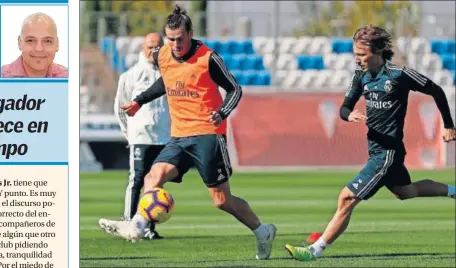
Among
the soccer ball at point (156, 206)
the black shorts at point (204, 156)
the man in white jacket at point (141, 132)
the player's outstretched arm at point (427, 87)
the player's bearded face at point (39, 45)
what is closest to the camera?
the player's bearded face at point (39, 45)

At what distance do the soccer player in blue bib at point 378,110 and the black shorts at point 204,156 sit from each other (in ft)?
3.17

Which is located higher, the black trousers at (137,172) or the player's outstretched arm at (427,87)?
the player's outstretched arm at (427,87)

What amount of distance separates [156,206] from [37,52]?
5.15 metres

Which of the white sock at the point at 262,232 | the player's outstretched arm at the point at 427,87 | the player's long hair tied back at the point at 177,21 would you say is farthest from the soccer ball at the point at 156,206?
the player's outstretched arm at the point at 427,87

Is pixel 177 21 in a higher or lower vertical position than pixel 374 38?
higher

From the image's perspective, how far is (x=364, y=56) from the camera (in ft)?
37.4

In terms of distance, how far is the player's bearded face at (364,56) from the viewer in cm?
1137

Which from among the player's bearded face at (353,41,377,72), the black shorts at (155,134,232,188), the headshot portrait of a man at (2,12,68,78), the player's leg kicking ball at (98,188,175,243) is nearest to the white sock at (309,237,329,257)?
the black shorts at (155,134,232,188)

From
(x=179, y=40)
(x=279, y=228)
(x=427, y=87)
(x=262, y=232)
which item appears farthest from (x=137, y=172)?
(x=427, y=87)

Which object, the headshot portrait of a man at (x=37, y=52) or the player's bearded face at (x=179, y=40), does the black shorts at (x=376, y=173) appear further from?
the headshot portrait of a man at (x=37, y=52)

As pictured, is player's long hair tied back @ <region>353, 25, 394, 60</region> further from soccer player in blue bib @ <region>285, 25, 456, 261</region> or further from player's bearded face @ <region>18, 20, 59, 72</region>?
player's bearded face @ <region>18, 20, 59, 72</region>

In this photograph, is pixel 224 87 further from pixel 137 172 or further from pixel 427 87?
pixel 137 172

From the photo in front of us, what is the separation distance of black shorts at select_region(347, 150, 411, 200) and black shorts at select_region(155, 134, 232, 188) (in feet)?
3.79

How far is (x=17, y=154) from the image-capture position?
6.27m
